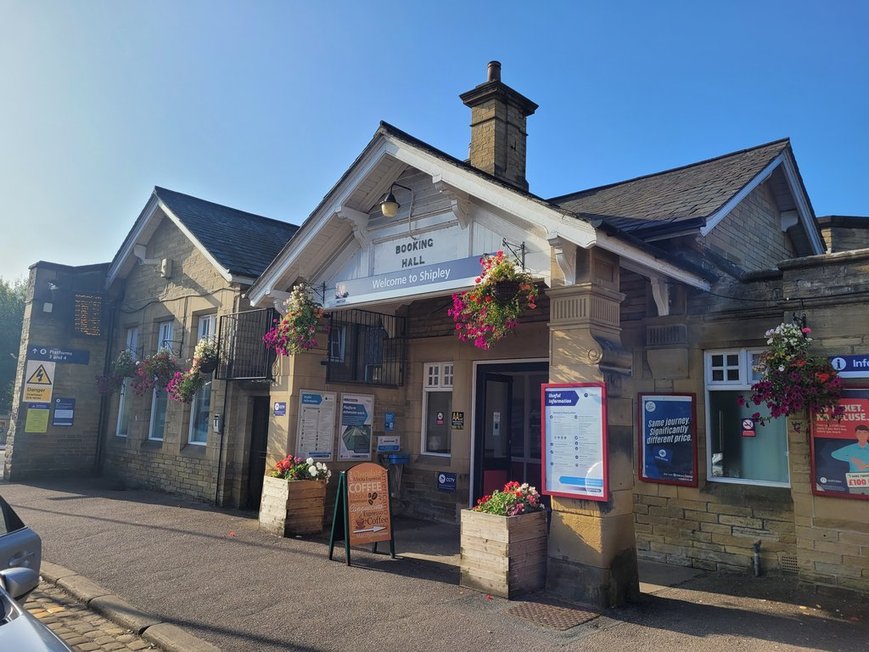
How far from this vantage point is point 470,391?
10.7 m

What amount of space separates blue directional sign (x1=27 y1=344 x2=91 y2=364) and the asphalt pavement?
830 cm

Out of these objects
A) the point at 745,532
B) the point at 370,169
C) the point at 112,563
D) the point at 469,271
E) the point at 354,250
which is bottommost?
the point at 112,563

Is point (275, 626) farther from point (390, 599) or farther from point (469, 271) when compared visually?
point (469, 271)

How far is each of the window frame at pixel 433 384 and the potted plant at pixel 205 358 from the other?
14.5ft

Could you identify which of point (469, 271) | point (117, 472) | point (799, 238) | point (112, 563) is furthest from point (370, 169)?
point (117, 472)

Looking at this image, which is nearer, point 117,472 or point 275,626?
point 275,626

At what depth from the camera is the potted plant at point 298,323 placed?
31.3ft

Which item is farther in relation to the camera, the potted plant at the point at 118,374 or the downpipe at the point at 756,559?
the potted plant at the point at 118,374

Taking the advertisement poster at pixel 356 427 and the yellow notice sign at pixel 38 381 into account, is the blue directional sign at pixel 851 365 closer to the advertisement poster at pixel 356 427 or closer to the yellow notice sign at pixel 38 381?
the advertisement poster at pixel 356 427

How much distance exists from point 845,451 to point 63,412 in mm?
17075

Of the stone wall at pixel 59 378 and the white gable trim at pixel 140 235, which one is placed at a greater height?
the white gable trim at pixel 140 235

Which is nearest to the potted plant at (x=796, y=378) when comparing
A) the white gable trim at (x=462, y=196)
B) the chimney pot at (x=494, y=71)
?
the white gable trim at (x=462, y=196)

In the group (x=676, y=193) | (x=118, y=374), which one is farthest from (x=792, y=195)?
(x=118, y=374)

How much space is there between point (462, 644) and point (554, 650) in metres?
0.75
